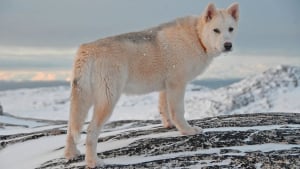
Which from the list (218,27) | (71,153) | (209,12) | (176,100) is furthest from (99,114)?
(209,12)

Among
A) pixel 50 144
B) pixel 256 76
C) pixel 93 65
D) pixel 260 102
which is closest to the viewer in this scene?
pixel 93 65

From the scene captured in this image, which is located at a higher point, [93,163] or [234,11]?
[234,11]

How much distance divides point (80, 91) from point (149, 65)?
1729 millimetres

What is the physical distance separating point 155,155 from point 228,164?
5.53 feet

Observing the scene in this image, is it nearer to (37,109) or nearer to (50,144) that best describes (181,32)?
(50,144)

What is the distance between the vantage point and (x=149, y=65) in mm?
12125

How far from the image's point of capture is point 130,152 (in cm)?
1199

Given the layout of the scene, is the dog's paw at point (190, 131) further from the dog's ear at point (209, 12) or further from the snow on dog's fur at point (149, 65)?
the dog's ear at point (209, 12)

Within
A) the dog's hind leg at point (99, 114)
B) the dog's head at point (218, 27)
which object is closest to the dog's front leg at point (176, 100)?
the dog's head at point (218, 27)

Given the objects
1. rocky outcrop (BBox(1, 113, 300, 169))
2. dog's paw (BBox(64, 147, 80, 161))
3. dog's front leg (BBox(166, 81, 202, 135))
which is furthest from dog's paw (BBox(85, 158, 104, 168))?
dog's front leg (BBox(166, 81, 202, 135))

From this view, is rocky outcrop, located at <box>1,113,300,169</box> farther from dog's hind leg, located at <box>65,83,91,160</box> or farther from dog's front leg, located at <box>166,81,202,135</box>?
dog's hind leg, located at <box>65,83,91,160</box>

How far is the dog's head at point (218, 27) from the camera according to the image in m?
12.3

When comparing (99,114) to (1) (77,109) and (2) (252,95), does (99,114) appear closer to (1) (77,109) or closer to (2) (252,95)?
(1) (77,109)

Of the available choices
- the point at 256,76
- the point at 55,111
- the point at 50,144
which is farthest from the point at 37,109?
the point at 50,144
